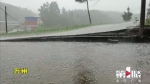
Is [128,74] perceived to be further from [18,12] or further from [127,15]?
[127,15]

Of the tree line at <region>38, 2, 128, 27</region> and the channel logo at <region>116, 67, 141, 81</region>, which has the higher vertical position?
the tree line at <region>38, 2, 128, 27</region>

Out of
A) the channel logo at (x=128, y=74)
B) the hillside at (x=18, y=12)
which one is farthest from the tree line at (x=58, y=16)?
the channel logo at (x=128, y=74)

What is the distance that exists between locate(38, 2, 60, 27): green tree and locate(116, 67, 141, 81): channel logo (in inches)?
358

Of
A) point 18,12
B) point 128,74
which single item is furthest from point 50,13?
point 128,74

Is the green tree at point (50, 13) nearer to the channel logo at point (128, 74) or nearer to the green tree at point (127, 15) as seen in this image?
the green tree at point (127, 15)

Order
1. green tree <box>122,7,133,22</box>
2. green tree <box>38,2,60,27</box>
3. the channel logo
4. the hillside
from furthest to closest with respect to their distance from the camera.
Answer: green tree <box>122,7,133,22</box>, green tree <box>38,2,60,27</box>, the hillside, the channel logo

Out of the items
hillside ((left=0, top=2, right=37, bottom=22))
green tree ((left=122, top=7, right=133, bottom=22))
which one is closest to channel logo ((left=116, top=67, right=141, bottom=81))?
hillside ((left=0, top=2, right=37, bottom=22))

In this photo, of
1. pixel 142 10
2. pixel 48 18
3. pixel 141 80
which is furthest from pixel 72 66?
pixel 48 18

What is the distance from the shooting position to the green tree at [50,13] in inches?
437

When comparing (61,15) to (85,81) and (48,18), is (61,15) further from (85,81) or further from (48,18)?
(85,81)

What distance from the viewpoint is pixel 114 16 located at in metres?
12.7

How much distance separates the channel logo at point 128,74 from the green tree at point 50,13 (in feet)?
29.8

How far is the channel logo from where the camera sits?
2.01 metres

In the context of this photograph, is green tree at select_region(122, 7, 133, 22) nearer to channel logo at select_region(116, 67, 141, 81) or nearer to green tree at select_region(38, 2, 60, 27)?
green tree at select_region(38, 2, 60, 27)
